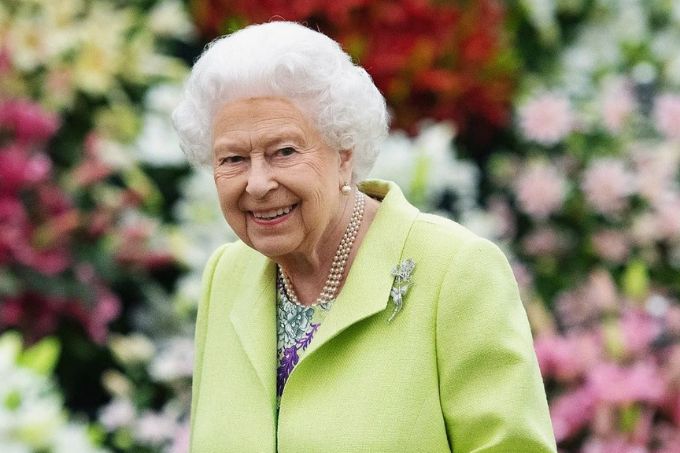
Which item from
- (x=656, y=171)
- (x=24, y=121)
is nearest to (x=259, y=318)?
(x=24, y=121)

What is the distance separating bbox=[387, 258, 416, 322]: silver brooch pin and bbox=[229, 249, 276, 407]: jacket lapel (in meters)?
0.32

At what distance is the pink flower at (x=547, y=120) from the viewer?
5340mm

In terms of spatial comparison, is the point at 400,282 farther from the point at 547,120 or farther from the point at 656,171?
the point at 547,120

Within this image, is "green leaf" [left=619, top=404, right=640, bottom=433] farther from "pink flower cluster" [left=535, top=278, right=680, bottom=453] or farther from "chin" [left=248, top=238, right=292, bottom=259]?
"chin" [left=248, top=238, right=292, bottom=259]

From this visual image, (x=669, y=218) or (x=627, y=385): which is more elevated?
(x=669, y=218)

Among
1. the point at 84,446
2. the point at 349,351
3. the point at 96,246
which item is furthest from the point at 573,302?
the point at 349,351

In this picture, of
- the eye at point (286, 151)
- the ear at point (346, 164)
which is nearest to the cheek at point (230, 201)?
the eye at point (286, 151)

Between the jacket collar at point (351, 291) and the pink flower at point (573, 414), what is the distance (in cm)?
170

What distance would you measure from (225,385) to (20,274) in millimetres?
2221

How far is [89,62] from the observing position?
5.25m

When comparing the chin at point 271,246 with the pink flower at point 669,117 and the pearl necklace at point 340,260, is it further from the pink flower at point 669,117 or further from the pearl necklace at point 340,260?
the pink flower at point 669,117

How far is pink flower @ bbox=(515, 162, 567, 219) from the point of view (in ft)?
A: 17.1

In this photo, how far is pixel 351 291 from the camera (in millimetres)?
2502

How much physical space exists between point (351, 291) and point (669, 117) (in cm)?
317
